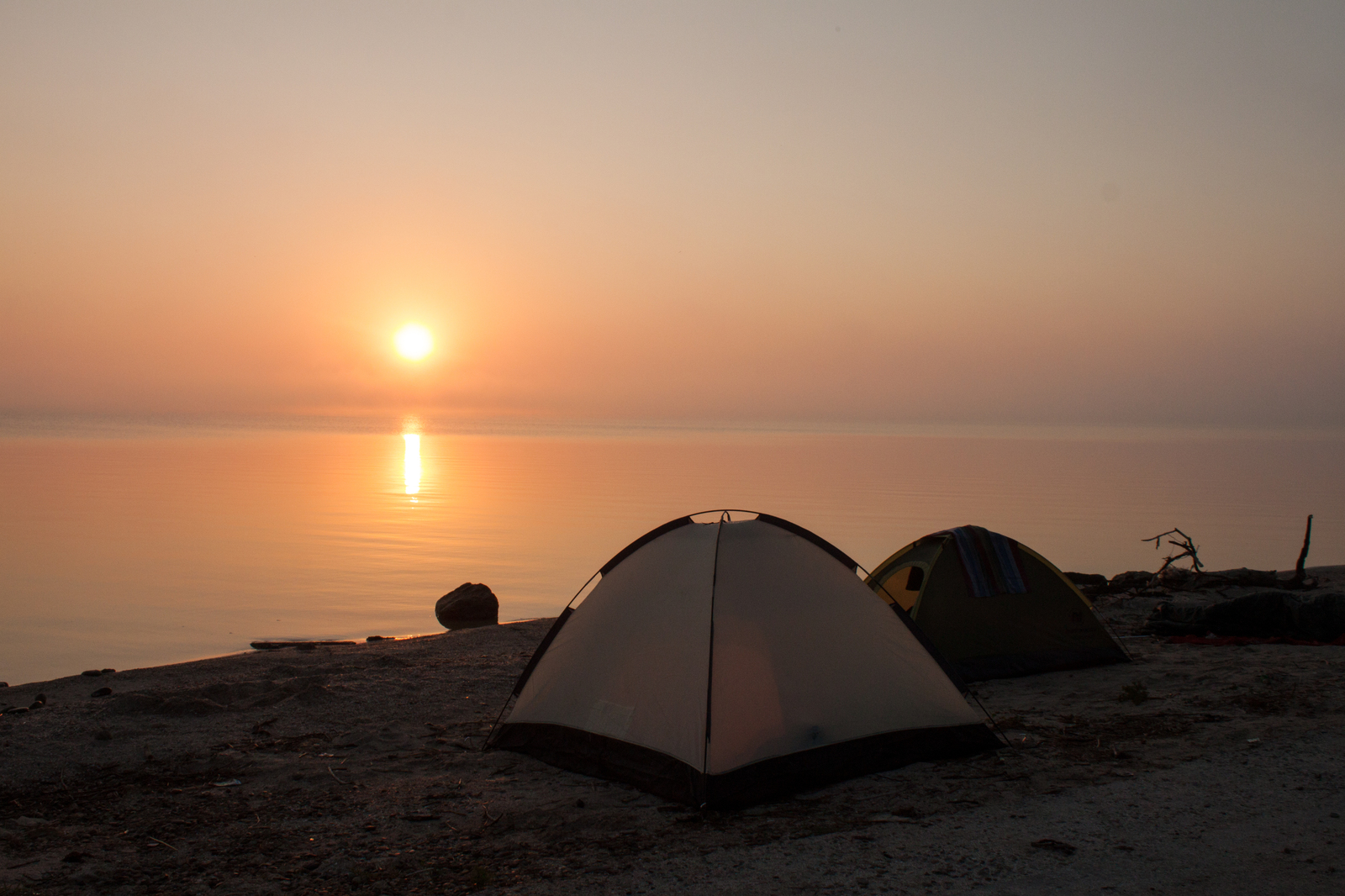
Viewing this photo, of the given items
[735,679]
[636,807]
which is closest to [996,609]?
[735,679]

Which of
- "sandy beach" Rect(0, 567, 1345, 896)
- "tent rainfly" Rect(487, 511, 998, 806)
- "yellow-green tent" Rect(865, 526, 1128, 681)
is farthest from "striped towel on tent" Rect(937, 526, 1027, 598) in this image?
"tent rainfly" Rect(487, 511, 998, 806)

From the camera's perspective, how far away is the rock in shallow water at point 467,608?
51.6 feet

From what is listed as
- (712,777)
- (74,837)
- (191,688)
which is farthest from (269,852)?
(191,688)

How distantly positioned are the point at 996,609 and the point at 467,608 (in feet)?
30.3

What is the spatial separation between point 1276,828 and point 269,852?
5.76 meters

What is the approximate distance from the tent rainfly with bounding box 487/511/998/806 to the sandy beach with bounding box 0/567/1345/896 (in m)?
0.22

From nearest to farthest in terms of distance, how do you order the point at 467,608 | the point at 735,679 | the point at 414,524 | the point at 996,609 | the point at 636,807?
the point at 636,807 → the point at 735,679 → the point at 996,609 → the point at 467,608 → the point at 414,524

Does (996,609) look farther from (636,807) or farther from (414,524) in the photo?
(414,524)

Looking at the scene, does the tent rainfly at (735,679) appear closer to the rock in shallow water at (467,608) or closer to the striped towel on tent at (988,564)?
the striped towel on tent at (988,564)

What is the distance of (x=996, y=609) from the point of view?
9750mm

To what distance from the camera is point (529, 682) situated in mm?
7598

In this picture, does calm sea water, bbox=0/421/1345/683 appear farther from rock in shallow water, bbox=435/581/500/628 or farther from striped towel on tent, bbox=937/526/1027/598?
striped towel on tent, bbox=937/526/1027/598

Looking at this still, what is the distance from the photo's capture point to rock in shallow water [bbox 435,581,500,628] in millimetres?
15734

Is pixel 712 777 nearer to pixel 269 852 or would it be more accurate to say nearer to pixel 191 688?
pixel 269 852
